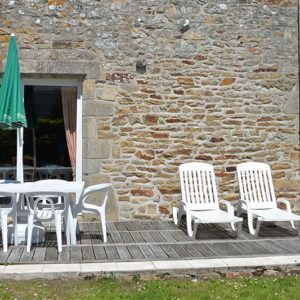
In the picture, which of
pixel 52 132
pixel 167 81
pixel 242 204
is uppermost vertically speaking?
pixel 167 81

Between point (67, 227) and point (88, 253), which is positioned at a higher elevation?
point (67, 227)

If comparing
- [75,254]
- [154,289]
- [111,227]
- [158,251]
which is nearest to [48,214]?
[75,254]

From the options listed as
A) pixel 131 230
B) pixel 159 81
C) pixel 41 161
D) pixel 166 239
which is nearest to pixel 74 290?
pixel 166 239

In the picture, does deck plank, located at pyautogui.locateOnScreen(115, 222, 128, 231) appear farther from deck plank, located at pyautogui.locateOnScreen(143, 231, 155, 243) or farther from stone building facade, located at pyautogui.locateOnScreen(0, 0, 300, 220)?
deck plank, located at pyautogui.locateOnScreen(143, 231, 155, 243)

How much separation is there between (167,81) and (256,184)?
7.28 feet

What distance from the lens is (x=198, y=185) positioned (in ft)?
24.7

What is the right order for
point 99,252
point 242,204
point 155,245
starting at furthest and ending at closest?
point 242,204 → point 155,245 → point 99,252

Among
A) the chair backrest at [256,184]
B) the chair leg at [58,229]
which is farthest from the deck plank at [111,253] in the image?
the chair backrest at [256,184]

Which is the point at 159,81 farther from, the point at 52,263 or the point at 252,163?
A: the point at 52,263

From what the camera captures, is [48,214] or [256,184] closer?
[48,214]

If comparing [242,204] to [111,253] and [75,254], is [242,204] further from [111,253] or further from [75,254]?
[75,254]

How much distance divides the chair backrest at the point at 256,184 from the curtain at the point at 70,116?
271 cm

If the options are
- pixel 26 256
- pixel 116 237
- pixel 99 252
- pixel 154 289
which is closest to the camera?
pixel 154 289

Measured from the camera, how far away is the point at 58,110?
7.92 metres
